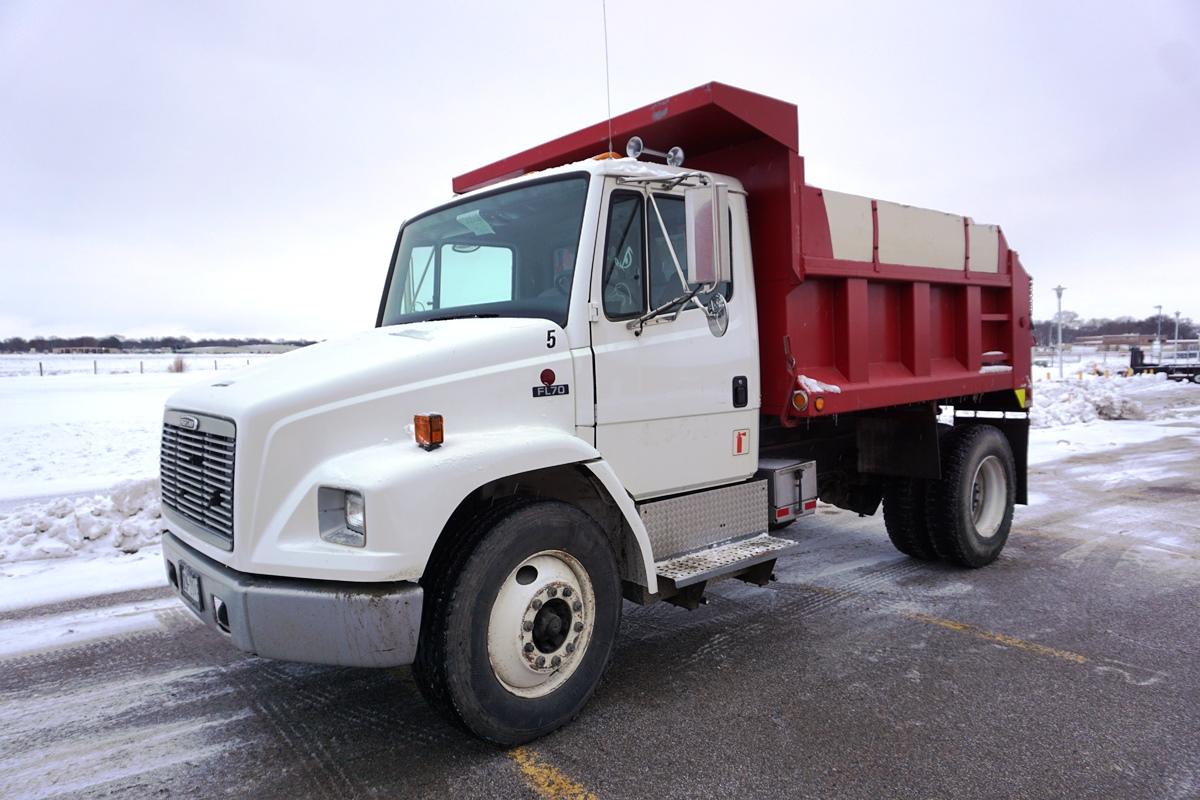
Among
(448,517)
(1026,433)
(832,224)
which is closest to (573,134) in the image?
(832,224)

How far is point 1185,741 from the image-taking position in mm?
3391

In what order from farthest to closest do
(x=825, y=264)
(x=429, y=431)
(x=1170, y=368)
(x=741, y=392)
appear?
(x=1170, y=368) < (x=825, y=264) < (x=741, y=392) < (x=429, y=431)

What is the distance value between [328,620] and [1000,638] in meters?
3.99

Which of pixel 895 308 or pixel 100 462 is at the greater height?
pixel 895 308

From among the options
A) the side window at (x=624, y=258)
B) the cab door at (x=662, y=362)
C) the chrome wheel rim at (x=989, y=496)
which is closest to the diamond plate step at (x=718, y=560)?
the cab door at (x=662, y=362)

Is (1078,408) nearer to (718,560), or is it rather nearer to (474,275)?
(718,560)

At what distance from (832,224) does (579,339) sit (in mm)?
2148

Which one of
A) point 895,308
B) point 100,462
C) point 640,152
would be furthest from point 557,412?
point 100,462

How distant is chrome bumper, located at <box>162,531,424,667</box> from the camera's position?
2947mm

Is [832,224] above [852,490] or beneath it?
above

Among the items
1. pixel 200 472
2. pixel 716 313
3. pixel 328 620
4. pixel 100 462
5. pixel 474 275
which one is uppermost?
pixel 474 275

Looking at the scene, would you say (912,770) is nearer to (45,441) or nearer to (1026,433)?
(1026,433)

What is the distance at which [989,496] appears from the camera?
6715 mm

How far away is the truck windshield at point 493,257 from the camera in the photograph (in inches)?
152
